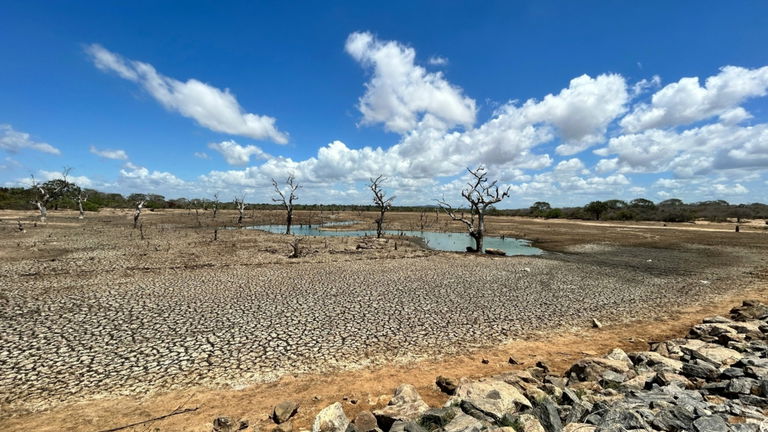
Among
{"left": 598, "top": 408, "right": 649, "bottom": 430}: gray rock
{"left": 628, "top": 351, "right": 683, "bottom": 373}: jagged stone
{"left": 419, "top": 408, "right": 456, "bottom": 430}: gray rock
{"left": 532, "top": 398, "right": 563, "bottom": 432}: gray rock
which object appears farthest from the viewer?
{"left": 628, "top": 351, "right": 683, "bottom": 373}: jagged stone

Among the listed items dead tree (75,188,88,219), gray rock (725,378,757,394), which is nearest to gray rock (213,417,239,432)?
gray rock (725,378,757,394)

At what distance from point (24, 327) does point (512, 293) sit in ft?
70.7

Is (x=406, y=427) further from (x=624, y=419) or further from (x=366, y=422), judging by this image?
(x=624, y=419)

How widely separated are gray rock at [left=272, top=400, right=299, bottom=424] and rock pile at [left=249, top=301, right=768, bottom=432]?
44.6 inches

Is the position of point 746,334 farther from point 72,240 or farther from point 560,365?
point 72,240

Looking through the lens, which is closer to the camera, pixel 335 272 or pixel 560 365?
pixel 560 365

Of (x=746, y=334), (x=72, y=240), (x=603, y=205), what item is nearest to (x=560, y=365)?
(x=746, y=334)

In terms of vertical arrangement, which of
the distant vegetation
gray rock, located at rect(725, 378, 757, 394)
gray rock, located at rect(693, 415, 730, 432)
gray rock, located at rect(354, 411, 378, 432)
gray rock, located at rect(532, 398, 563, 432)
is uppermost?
the distant vegetation

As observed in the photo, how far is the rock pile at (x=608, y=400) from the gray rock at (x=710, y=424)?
0.01 m

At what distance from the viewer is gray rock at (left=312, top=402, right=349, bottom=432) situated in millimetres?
6602

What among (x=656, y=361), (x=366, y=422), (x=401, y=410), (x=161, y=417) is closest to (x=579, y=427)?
(x=401, y=410)

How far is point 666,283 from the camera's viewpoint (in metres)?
22.0

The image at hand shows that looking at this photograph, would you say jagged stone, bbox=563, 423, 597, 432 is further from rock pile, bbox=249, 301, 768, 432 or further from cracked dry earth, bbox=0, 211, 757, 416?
cracked dry earth, bbox=0, 211, 757, 416

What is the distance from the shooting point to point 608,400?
746 cm
